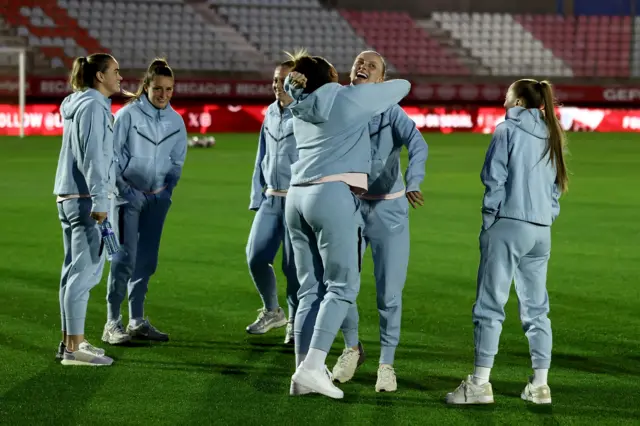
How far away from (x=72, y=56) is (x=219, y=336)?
29.9 metres

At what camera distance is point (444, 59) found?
41.6 meters

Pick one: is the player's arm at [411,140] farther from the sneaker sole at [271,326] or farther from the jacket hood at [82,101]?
the sneaker sole at [271,326]

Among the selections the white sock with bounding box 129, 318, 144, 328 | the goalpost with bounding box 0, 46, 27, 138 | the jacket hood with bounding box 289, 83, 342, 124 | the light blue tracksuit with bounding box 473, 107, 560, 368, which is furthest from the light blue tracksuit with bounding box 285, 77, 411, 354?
the goalpost with bounding box 0, 46, 27, 138

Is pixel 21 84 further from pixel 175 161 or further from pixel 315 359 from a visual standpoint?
pixel 315 359

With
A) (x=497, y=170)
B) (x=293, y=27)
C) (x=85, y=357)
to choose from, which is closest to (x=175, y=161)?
(x=85, y=357)

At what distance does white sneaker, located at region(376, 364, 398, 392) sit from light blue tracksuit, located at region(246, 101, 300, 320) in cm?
112

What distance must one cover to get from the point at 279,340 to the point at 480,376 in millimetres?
2100

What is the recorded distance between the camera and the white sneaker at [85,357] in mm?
6730

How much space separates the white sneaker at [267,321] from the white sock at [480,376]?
7.72 ft

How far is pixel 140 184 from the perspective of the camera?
7473 mm

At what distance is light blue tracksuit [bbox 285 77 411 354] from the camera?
5648mm

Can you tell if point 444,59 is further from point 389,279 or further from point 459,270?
point 389,279

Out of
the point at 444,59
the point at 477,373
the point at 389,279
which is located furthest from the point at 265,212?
the point at 444,59

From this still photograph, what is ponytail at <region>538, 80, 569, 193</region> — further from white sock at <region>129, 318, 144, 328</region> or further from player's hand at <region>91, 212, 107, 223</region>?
white sock at <region>129, 318, 144, 328</region>
